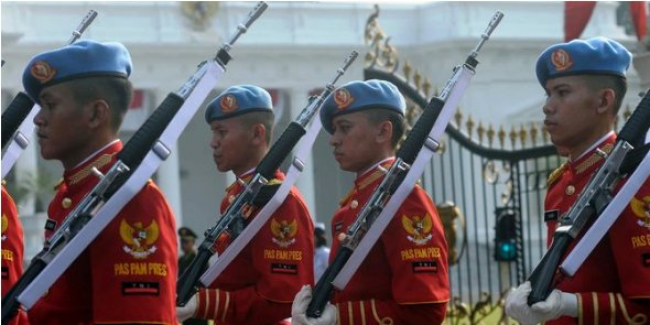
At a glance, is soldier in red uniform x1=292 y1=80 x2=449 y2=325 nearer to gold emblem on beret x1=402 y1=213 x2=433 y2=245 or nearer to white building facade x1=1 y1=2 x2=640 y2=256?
gold emblem on beret x1=402 y1=213 x2=433 y2=245

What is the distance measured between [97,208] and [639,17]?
821 centimetres

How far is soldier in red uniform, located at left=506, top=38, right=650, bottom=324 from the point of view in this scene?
4.83 m

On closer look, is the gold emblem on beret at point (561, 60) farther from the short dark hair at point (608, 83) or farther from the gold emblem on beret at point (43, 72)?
the gold emblem on beret at point (43, 72)

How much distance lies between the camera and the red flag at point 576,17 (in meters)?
14.5

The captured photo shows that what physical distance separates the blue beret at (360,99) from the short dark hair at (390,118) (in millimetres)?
15

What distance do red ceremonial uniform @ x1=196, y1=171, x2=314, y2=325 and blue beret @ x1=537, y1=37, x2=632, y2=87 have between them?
149cm

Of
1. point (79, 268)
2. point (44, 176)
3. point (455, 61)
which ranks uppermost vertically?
point (455, 61)

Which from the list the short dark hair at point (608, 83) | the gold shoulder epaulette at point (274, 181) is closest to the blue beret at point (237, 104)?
the gold shoulder epaulette at point (274, 181)

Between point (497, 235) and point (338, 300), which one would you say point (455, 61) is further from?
point (338, 300)

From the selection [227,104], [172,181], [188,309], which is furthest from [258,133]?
[172,181]

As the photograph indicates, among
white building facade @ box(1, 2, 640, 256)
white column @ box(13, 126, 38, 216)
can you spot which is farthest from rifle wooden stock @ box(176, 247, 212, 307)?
white building facade @ box(1, 2, 640, 256)

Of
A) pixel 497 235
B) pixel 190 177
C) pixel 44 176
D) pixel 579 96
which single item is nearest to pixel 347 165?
pixel 579 96

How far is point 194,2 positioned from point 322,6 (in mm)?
3085

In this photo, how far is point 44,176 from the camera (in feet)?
94.2
